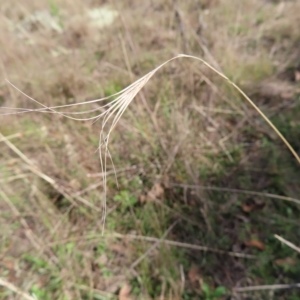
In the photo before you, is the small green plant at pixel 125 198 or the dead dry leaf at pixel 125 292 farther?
the small green plant at pixel 125 198

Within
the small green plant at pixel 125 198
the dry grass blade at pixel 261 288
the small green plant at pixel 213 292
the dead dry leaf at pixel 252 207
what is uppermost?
the small green plant at pixel 125 198

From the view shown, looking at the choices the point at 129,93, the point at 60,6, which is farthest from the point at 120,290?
the point at 60,6

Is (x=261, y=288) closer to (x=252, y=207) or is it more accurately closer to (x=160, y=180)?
(x=252, y=207)

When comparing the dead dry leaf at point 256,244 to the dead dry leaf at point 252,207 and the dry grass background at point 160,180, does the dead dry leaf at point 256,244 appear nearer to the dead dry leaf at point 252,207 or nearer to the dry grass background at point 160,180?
the dry grass background at point 160,180

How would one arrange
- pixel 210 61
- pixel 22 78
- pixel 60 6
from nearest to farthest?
1. pixel 210 61
2. pixel 22 78
3. pixel 60 6

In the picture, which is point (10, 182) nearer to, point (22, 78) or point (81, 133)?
point (81, 133)

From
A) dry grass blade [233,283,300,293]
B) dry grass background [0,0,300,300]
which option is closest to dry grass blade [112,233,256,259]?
dry grass background [0,0,300,300]

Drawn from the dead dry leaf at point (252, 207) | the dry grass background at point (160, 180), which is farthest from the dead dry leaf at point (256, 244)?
the dead dry leaf at point (252, 207)
